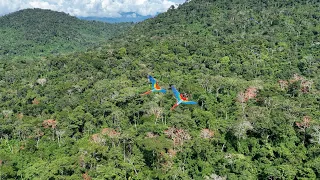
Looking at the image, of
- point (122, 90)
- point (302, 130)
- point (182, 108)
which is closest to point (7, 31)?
point (122, 90)

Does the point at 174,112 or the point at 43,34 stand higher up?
the point at 43,34

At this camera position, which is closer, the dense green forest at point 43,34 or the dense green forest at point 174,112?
the dense green forest at point 174,112

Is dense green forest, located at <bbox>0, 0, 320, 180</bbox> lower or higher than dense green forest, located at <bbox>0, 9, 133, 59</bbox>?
lower

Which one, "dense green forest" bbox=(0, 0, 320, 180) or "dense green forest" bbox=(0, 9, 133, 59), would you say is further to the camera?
"dense green forest" bbox=(0, 9, 133, 59)

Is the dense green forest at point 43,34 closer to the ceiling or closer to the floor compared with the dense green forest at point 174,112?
closer to the ceiling

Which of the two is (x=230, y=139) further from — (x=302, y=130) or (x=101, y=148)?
(x=101, y=148)

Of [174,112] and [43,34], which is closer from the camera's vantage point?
[174,112]
